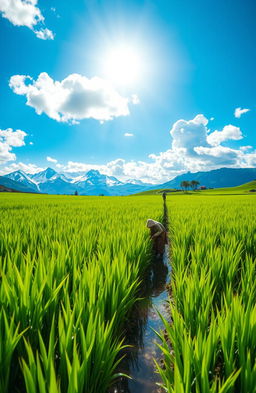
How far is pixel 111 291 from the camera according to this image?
6.20ft

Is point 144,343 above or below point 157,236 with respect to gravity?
below

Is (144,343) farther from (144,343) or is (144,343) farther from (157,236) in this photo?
(157,236)

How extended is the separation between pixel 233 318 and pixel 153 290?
2.16m

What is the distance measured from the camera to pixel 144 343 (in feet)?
6.87

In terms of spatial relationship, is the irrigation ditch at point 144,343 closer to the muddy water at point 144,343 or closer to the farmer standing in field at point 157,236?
the muddy water at point 144,343

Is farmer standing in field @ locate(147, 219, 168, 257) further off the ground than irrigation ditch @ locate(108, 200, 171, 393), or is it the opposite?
farmer standing in field @ locate(147, 219, 168, 257)

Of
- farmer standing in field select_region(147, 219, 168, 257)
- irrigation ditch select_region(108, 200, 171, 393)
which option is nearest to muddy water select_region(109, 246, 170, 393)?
irrigation ditch select_region(108, 200, 171, 393)

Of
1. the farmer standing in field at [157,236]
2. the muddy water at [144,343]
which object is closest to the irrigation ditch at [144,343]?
the muddy water at [144,343]

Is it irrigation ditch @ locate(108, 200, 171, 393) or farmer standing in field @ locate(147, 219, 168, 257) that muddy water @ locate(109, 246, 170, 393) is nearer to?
irrigation ditch @ locate(108, 200, 171, 393)

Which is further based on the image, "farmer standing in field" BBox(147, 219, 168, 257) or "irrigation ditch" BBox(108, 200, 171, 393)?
"farmer standing in field" BBox(147, 219, 168, 257)

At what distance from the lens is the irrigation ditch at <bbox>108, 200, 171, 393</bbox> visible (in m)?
1.63

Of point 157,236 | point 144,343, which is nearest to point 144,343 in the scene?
point 144,343

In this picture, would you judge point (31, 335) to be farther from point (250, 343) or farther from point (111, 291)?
point (250, 343)

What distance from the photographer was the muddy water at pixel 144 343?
1.63 m
